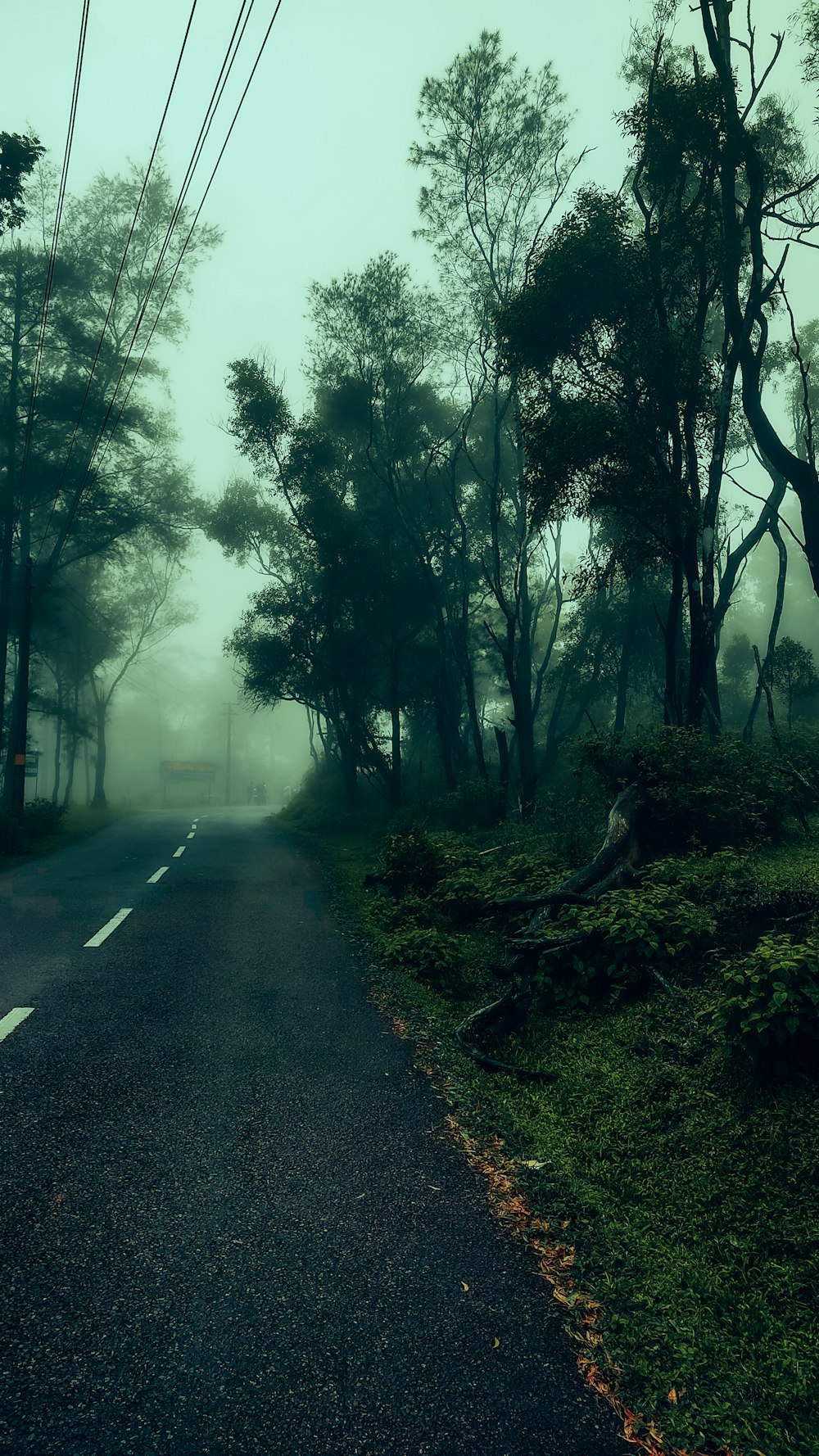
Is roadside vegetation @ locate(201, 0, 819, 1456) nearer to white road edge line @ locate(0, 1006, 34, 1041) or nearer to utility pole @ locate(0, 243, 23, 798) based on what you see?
white road edge line @ locate(0, 1006, 34, 1041)

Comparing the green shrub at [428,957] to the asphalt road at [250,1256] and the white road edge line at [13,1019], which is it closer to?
the asphalt road at [250,1256]

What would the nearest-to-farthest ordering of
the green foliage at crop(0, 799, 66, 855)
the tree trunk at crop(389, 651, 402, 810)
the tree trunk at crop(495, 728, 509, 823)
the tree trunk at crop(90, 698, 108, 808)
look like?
the green foliage at crop(0, 799, 66, 855) → the tree trunk at crop(495, 728, 509, 823) → the tree trunk at crop(389, 651, 402, 810) → the tree trunk at crop(90, 698, 108, 808)

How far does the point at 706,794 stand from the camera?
9.78 m

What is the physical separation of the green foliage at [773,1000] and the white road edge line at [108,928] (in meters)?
Result: 6.53

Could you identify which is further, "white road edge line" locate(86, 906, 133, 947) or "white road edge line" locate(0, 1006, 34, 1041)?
"white road edge line" locate(86, 906, 133, 947)

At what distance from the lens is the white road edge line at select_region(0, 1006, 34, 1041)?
553cm

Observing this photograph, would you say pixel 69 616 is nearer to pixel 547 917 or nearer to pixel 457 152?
pixel 457 152

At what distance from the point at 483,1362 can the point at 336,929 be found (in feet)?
24.0

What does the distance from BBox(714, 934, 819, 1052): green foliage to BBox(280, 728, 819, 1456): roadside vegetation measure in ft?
0.05

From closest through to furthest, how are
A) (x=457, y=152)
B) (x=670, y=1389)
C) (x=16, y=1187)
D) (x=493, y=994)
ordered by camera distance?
(x=670, y=1389) < (x=16, y=1187) < (x=493, y=994) < (x=457, y=152)

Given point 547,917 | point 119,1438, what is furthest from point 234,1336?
point 547,917

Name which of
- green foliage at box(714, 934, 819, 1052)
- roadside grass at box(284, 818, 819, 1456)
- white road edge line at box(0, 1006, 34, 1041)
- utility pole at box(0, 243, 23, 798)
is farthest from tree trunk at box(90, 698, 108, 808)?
green foliage at box(714, 934, 819, 1052)

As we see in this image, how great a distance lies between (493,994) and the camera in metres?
7.00

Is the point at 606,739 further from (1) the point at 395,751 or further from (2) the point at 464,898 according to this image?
(1) the point at 395,751
